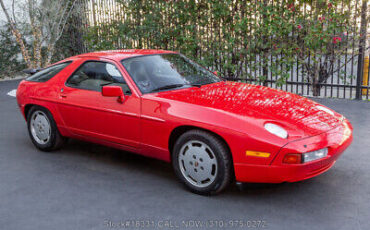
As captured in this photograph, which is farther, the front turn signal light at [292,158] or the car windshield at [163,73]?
the car windshield at [163,73]

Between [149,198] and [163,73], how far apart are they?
5.23ft

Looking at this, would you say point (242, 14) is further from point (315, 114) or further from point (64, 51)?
point (64, 51)

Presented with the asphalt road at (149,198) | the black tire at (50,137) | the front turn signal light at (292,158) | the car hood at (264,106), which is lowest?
the asphalt road at (149,198)

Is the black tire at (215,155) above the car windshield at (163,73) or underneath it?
underneath

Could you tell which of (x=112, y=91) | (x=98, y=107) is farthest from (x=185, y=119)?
(x=98, y=107)

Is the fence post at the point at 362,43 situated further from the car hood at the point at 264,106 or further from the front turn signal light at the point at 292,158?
the front turn signal light at the point at 292,158

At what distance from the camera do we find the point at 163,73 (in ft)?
16.1

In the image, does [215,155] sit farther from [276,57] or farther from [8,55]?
[8,55]

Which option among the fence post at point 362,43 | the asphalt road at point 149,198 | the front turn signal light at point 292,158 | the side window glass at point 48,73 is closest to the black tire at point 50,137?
the asphalt road at point 149,198

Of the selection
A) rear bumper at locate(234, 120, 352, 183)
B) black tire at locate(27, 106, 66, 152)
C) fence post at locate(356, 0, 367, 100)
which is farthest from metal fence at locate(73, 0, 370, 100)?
black tire at locate(27, 106, 66, 152)

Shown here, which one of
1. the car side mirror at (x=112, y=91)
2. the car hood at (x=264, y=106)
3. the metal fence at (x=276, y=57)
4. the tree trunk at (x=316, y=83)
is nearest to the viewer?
the car hood at (x=264, y=106)

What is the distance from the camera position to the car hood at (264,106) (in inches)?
150

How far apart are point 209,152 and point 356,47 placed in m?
6.07

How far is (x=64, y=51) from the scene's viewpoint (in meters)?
15.0
